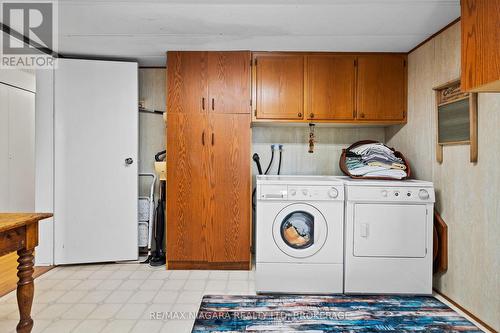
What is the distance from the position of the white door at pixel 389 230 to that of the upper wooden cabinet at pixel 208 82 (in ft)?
4.80

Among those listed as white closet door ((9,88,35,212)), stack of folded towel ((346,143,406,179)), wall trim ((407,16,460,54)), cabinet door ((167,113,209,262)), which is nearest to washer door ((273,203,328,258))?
stack of folded towel ((346,143,406,179))

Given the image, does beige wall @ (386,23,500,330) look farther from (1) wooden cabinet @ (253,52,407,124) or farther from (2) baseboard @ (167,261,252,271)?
(2) baseboard @ (167,261,252,271)

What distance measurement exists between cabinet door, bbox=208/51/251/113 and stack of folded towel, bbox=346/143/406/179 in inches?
44.1

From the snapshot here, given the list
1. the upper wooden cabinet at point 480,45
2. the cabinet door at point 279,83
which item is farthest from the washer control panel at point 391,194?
the upper wooden cabinet at point 480,45

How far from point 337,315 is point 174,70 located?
2535 millimetres

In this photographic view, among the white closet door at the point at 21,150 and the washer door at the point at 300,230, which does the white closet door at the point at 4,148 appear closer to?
the white closet door at the point at 21,150

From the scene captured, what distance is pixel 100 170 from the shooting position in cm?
321

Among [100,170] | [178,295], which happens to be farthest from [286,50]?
[178,295]

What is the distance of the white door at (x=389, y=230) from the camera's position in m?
2.54

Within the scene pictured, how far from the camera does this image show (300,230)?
262cm

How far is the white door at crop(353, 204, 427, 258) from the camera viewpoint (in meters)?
2.54

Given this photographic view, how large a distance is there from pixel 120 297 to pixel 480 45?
282 cm

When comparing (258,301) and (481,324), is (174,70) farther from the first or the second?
(481,324)

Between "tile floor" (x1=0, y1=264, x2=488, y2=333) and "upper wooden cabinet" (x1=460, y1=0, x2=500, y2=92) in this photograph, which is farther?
"tile floor" (x1=0, y1=264, x2=488, y2=333)
